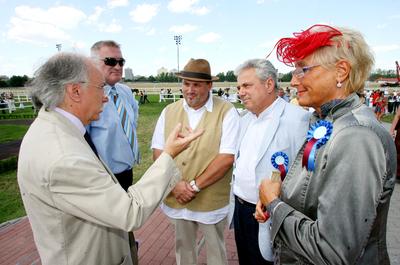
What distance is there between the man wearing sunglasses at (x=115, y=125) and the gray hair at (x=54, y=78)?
1.34 m

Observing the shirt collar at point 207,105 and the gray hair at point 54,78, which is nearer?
the gray hair at point 54,78

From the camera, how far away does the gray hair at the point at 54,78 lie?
5.63 ft

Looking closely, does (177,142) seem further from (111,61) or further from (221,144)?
(111,61)

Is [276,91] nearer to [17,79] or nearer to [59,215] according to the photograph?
[59,215]

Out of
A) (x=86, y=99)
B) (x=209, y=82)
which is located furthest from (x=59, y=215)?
(x=209, y=82)

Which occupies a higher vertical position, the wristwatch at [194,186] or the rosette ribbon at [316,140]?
the rosette ribbon at [316,140]

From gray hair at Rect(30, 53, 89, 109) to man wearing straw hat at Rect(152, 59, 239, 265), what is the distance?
1397mm

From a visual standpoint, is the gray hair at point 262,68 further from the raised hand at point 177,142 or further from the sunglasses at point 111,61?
the sunglasses at point 111,61

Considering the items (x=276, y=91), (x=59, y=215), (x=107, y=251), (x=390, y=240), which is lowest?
(x=390, y=240)

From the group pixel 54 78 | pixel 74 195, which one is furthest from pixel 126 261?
pixel 54 78

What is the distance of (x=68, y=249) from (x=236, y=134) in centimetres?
193

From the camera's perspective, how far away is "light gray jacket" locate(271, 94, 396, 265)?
121 cm

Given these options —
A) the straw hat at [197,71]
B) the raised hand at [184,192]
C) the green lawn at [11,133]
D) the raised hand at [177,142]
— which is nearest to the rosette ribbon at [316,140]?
the raised hand at [177,142]

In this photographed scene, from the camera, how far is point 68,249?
1678mm
